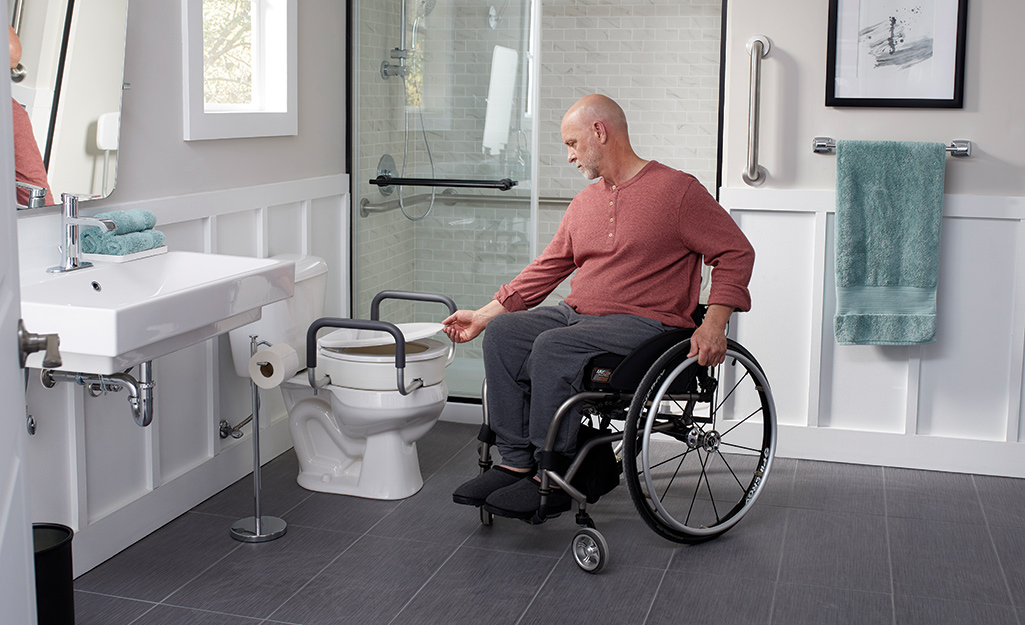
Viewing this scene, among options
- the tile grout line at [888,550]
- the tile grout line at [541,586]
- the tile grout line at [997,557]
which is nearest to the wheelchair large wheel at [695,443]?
the tile grout line at [541,586]

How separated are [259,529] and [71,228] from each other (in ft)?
2.93

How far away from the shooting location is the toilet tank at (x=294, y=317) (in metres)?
2.72

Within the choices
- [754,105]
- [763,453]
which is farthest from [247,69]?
[763,453]

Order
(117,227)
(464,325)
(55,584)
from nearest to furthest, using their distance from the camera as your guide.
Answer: (55,584) < (117,227) < (464,325)

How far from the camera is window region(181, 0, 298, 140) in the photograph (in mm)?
2797

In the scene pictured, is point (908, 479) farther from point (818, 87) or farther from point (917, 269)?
point (818, 87)

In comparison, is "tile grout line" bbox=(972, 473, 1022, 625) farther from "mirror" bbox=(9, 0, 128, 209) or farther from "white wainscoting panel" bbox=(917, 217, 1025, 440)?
"mirror" bbox=(9, 0, 128, 209)

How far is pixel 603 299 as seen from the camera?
254 cm

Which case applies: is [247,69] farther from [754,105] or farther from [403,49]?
[754,105]

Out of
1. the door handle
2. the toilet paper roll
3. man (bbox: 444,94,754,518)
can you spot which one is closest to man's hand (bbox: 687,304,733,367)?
man (bbox: 444,94,754,518)

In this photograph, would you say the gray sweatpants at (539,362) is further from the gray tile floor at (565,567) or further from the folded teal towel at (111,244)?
the folded teal towel at (111,244)

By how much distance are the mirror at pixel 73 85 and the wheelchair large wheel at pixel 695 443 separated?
1341 mm

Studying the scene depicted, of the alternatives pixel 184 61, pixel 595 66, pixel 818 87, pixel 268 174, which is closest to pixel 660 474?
pixel 818 87

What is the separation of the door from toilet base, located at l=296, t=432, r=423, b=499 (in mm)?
1688
